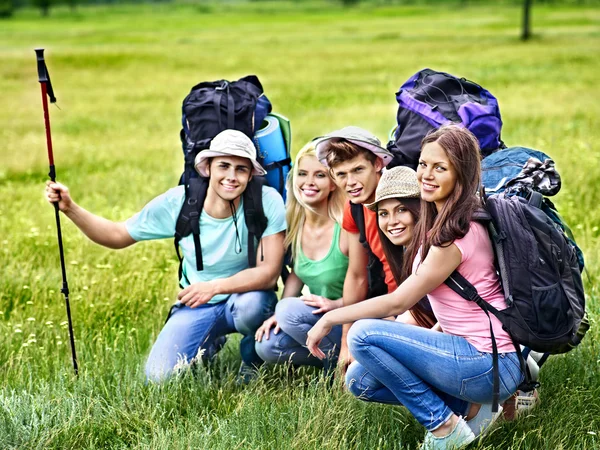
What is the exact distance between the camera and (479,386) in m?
4.17

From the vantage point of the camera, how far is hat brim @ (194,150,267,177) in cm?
535

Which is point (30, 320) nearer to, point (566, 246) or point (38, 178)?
point (566, 246)

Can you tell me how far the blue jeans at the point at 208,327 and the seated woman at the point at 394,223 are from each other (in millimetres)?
1078

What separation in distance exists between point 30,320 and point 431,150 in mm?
3673

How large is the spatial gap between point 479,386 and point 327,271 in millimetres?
1466

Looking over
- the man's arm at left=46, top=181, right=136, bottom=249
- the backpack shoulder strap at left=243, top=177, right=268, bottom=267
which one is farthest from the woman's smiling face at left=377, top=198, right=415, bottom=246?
the man's arm at left=46, top=181, right=136, bottom=249

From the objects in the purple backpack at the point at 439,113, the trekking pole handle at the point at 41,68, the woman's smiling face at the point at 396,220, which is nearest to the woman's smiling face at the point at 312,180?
the purple backpack at the point at 439,113

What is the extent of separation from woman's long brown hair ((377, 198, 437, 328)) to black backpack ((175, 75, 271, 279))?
0.97 metres

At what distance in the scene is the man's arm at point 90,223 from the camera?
5285mm

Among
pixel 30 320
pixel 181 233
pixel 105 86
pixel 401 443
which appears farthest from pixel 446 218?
pixel 105 86

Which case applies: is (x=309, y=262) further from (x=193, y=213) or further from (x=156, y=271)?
(x=156, y=271)

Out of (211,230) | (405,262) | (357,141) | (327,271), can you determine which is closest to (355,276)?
(327,271)

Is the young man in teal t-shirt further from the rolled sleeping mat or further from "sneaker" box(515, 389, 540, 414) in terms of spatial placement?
"sneaker" box(515, 389, 540, 414)

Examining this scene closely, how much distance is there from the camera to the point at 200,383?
5.11m
